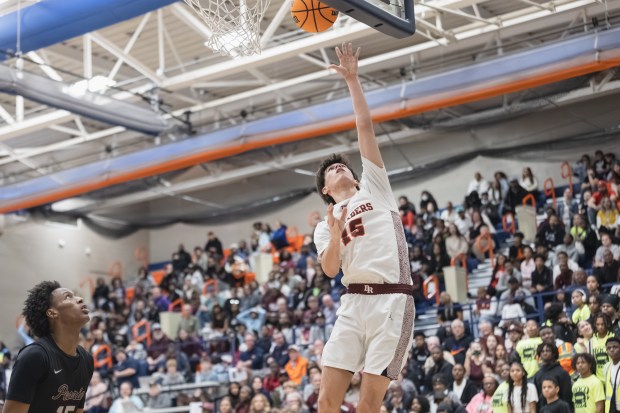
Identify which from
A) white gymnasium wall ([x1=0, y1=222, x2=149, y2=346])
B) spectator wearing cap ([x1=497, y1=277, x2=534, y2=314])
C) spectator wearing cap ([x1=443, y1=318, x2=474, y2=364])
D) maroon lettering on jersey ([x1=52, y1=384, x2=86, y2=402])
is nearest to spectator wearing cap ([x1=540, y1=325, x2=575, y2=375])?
spectator wearing cap ([x1=443, y1=318, x2=474, y2=364])

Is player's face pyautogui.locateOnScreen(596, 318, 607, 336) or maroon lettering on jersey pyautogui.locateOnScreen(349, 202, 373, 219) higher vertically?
maroon lettering on jersey pyautogui.locateOnScreen(349, 202, 373, 219)

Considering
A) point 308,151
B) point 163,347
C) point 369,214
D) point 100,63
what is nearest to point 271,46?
point 100,63

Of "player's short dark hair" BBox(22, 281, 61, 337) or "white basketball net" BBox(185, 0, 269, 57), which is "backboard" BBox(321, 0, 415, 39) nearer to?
"white basketball net" BBox(185, 0, 269, 57)

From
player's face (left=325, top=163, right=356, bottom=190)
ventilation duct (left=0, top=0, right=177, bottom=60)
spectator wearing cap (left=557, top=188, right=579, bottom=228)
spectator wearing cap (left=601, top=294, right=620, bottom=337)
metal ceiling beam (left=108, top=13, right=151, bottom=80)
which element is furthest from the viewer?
spectator wearing cap (left=557, top=188, right=579, bottom=228)

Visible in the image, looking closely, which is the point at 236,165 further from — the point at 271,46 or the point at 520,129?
the point at 520,129

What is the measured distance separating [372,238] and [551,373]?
607cm

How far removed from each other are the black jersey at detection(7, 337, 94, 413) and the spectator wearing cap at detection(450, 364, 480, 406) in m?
7.56

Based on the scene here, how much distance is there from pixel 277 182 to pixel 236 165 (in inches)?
78.7

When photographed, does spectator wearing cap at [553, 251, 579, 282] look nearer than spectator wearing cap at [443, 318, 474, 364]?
No

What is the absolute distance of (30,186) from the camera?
19312 mm

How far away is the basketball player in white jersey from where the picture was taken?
17.4 feet

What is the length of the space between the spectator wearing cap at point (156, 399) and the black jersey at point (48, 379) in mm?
10235

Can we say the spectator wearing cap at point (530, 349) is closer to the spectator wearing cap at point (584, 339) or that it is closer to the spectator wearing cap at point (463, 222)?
the spectator wearing cap at point (584, 339)

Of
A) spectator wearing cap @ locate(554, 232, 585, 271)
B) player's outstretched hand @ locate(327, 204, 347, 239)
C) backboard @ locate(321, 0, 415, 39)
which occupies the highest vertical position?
backboard @ locate(321, 0, 415, 39)
